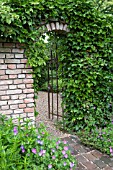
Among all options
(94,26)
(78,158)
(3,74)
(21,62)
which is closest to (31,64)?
(21,62)

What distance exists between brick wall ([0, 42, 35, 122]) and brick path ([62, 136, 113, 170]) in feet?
2.59

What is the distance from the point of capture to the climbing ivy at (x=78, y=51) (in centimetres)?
232

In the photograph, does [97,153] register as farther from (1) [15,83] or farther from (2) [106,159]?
(1) [15,83]

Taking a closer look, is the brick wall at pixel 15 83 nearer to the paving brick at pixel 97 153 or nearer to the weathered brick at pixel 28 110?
the weathered brick at pixel 28 110

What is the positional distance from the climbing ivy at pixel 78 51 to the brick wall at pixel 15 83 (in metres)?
0.13

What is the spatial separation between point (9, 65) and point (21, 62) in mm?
166

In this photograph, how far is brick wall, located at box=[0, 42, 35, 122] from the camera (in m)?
2.35

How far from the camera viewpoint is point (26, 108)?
8.23 feet

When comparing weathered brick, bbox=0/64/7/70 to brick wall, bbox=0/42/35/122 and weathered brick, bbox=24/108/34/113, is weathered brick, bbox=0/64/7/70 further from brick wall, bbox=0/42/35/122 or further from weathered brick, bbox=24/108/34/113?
weathered brick, bbox=24/108/34/113

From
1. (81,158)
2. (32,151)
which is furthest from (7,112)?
(81,158)

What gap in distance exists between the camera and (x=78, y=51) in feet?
9.27

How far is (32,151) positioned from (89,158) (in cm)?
95

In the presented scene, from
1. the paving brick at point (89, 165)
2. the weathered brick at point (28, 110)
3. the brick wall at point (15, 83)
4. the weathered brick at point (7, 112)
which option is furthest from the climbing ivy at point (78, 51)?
the paving brick at point (89, 165)

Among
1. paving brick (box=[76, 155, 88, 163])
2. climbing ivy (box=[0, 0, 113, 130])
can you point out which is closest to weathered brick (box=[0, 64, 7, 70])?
climbing ivy (box=[0, 0, 113, 130])
